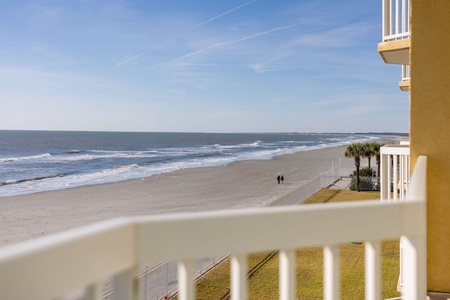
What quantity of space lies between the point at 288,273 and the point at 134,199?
2610 centimetres

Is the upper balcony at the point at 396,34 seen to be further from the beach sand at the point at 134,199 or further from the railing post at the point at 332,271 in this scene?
the beach sand at the point at 134,199

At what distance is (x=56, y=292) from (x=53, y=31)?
83355mm

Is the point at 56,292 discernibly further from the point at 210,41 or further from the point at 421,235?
the point at 210,41

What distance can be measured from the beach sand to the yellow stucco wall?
17690mm

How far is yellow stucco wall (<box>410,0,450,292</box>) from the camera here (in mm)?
2732

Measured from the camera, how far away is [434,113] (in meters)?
2.78

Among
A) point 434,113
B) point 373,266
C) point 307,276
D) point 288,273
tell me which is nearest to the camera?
point 288,273

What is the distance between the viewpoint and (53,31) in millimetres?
75688

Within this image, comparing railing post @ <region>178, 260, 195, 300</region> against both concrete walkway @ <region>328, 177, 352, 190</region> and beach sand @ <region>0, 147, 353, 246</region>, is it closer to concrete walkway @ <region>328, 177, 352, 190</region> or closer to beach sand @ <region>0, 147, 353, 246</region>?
beach sand @ <region>0, 147, 353, 246</region>

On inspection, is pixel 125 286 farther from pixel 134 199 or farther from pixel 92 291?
pixel 134 199

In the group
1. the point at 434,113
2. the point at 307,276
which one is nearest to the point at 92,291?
the point at 434,113

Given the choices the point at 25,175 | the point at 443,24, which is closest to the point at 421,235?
the point at 443,24

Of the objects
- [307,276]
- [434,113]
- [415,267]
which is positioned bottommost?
[307,276]

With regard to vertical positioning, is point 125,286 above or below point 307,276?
above
